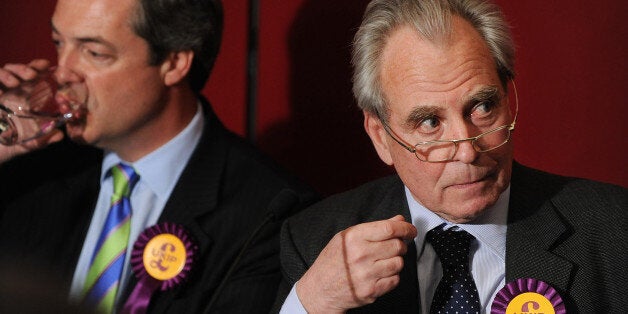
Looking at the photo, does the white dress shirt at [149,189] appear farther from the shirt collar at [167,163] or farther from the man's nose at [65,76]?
the man's nose at [65,76]

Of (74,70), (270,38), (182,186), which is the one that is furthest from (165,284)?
(270,38)

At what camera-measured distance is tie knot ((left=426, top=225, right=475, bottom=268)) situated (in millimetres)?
1898

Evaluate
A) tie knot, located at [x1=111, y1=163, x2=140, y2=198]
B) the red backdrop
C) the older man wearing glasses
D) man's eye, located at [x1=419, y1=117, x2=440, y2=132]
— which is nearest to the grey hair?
the older man wearing glasses

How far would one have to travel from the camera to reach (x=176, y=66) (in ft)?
8.36

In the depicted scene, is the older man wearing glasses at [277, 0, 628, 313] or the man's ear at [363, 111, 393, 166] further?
the man's ear at [363, 111, 393, 166]

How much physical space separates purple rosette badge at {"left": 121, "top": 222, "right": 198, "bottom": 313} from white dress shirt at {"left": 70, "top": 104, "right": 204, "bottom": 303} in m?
0.12

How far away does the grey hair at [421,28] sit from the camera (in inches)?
74.0

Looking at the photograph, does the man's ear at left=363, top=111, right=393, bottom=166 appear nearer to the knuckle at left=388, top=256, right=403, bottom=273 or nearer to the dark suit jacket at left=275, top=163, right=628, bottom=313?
the dark suit jacket at left=275, top=163, right=628, bottom=313

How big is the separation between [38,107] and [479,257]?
3.39 ft

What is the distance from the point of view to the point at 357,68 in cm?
202

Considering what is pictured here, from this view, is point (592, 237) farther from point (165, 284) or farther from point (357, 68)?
point (165, 284)

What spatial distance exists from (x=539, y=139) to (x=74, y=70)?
1.16 m

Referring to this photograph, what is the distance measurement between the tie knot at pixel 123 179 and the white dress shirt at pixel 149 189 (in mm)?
13

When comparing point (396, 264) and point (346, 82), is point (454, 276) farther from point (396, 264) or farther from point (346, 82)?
point (346, 82)
